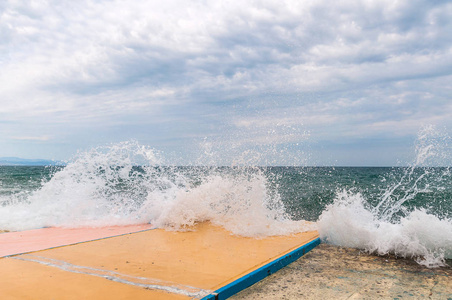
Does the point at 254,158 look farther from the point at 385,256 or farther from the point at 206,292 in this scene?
the point at 206,292

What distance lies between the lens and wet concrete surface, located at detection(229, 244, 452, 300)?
276 cm

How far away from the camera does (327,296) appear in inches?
106

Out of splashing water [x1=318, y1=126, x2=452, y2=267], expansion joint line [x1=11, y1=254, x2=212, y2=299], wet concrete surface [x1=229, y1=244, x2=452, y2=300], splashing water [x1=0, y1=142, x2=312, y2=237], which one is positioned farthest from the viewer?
splashing water [x1=0, y1=142, x2=312, y2=237]

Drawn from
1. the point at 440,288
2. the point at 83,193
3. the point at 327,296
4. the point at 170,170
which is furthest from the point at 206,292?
the point at 83,193

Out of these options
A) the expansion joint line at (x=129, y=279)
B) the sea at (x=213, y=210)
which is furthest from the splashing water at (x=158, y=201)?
the expansion joint line at (x=129, y=279)

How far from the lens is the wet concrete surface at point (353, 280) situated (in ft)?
9.07

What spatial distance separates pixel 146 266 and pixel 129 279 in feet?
1.22

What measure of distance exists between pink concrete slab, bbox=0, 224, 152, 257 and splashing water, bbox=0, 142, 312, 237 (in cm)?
37

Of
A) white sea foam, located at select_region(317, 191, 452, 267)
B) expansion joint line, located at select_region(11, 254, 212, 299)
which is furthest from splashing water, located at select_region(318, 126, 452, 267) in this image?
expansion joint line, located at select_region(11, 254, 212, 299)

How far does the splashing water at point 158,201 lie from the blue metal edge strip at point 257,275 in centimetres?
82

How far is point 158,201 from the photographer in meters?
5.95

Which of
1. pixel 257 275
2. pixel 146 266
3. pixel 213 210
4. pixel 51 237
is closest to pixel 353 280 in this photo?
pixel 257 275

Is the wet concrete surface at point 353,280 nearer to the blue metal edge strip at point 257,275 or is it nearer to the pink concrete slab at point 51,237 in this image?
the blue metal edge strip at point 257,275

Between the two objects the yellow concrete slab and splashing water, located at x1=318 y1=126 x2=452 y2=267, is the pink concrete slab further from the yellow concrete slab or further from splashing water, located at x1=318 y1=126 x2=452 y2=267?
splashing water, located at x1=318 y1=126 x2=452 y2=267
